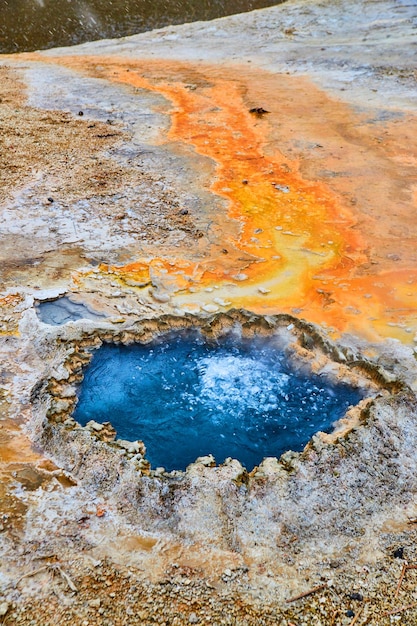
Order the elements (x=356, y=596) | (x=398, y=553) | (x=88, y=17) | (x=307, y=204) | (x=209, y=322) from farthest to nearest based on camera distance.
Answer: (x=88, y=17) < (x=307, y=204) < (x=209, y=322) < (x=398, y=553) < (x=356, y=596)

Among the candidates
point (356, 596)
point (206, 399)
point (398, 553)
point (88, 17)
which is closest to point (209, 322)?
point (206, 399)

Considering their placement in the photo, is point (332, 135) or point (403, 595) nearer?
point (403, 595)

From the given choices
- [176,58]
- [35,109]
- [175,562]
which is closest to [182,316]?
[175,562]

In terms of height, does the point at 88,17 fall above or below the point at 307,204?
above

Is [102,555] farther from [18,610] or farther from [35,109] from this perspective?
[35,109]

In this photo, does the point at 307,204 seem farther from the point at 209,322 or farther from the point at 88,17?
the point at 88,17
